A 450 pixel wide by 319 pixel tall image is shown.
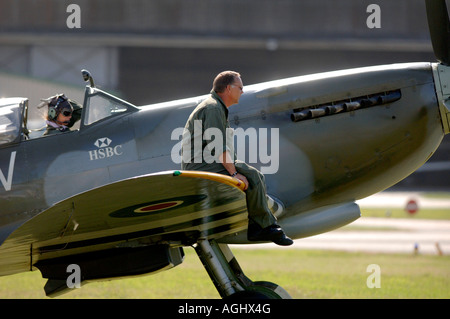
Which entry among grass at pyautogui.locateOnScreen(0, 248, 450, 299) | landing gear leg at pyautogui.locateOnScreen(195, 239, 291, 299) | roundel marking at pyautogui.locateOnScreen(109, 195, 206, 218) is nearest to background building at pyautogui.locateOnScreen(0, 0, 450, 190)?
grass at pyautogui.locateOnScreen(0, 248, 450, 299)

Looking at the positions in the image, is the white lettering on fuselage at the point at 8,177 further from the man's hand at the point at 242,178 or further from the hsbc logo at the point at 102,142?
the man's hand at the point at 242,178

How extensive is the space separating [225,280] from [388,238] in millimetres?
10471

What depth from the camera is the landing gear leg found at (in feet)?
19.1

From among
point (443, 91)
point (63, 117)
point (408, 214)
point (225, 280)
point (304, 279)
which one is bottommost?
point (408, 214)

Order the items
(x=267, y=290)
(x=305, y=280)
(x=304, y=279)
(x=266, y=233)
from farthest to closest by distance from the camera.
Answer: (x=304, y=279) → (x=305, y=280) → (x=267, y=290) → (x=266, y=233)

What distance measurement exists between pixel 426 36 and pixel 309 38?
20.1 feet

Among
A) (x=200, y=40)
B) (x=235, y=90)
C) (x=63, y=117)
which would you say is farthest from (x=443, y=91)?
(x=200, y=40)

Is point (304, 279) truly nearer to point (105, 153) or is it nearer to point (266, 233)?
point (105, 153)

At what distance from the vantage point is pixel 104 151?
620 cm

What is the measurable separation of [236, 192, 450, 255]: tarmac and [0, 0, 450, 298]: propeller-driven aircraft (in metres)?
6.72

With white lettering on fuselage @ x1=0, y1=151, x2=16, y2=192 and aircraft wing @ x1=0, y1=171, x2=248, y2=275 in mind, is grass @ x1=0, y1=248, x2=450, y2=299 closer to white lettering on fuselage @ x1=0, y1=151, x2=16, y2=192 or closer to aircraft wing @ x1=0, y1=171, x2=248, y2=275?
aircraft wing @ x1=0, y1=171, x2=248, y2=275

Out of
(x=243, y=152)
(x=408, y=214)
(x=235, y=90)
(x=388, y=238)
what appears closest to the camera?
(x=235, y=90)
